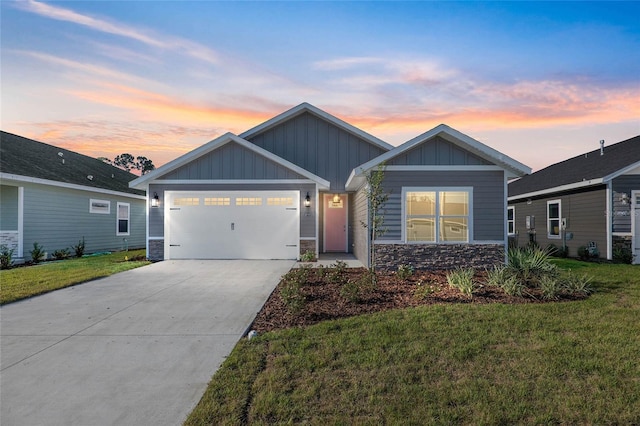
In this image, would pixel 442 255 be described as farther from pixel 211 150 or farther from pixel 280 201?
pixel 211 150

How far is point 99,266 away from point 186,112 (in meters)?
6.35

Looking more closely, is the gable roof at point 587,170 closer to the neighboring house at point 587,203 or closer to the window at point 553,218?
the neighboring house at point 587,203

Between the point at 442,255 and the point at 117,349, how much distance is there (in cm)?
789

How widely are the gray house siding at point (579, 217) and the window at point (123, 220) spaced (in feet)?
67.3

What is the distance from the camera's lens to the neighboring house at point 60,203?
12.4 m

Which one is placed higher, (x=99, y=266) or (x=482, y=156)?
(x=482, y=156)

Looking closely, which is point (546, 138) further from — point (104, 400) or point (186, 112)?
point (104, 400)

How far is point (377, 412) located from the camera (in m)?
2.99

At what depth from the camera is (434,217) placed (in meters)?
9.80

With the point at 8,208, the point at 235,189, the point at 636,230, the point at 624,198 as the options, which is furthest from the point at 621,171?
the point at 8,208

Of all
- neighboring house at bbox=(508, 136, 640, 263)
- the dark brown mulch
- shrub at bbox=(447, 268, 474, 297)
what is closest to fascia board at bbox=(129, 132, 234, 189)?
the dark brown mulch

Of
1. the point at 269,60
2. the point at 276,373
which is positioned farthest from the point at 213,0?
the point at 276,373

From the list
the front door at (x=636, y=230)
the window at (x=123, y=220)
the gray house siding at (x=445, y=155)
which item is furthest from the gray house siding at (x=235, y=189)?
the front door at (x=636, y=230)

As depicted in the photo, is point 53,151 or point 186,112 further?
point 53,151
